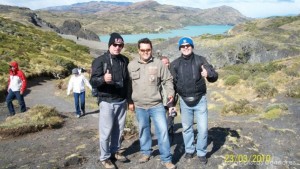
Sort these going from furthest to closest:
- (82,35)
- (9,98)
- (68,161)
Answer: (82,35) → (9,98) → (68,161)

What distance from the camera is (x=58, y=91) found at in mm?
20172

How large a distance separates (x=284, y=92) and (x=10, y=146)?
52.0ft

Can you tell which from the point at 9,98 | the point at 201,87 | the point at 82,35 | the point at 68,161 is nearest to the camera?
the point at 201,87

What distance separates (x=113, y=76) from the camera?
5.36 m

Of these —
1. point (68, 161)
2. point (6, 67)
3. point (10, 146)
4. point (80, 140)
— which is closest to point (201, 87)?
point (68, 161)

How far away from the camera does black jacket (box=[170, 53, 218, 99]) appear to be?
568 cm

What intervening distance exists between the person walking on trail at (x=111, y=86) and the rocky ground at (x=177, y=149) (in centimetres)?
97

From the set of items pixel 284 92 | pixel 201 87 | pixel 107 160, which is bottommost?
pixel 284 92

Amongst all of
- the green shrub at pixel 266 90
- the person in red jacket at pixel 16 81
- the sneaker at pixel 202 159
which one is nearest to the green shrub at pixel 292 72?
the green shrub at pixel 266 90

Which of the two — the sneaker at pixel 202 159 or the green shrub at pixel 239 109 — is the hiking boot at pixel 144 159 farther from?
the green shrub at pixel 239 109

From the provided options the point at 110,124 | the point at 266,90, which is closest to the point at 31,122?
the point at 110,124

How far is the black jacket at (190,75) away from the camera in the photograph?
5.68 m

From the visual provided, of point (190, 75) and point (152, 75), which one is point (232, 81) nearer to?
point (190, 75)

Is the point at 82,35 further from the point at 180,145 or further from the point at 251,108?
the point at 180,145
